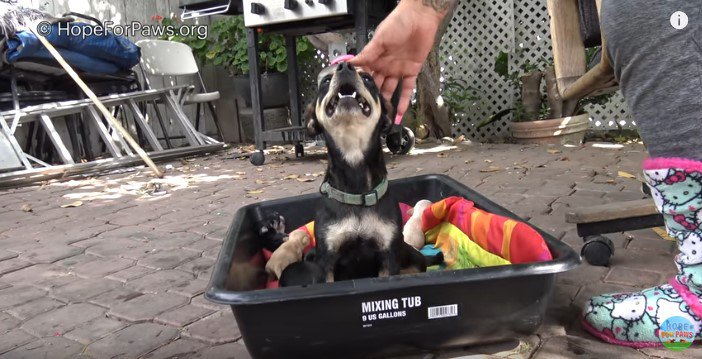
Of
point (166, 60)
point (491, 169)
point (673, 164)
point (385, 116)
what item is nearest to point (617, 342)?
point (673, 164)

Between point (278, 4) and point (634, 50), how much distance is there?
420 cm

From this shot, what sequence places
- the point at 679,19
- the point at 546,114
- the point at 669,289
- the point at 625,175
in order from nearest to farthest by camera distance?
the point at 679,19 < the point at 669,289 < the point at 625,175 < the point at 546,114

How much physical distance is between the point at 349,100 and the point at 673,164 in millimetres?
1089

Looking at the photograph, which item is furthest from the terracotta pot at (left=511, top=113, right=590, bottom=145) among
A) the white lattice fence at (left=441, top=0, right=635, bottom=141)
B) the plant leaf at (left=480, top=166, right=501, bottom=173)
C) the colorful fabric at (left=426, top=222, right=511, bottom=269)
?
the colorful fabric at (left=426, top=222, right=511, bottom=269)

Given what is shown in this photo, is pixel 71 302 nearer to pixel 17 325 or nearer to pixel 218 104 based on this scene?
pixel 17 325

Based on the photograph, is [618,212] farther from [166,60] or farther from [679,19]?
[166,60]

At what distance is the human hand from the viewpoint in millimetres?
2455

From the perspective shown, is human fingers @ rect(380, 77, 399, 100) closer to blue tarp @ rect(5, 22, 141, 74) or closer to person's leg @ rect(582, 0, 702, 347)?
person's leg @ rect(582, 0, 702, 347)

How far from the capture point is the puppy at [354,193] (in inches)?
82.2

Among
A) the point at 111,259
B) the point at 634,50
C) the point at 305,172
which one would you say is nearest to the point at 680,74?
the point at 634,50

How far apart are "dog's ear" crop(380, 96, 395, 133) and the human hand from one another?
4.3 inches

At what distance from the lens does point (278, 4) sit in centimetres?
530

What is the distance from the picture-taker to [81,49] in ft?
20.8

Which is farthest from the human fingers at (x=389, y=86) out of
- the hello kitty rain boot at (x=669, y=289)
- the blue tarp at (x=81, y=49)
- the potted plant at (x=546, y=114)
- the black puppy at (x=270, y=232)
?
the blue tarp at (x=81, y=49)
